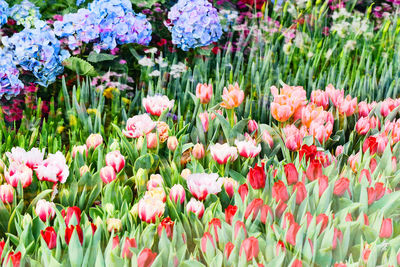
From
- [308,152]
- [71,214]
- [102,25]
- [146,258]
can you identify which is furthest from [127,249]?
[102,25]

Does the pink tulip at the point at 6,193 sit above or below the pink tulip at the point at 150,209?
below

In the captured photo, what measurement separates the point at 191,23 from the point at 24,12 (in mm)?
1066

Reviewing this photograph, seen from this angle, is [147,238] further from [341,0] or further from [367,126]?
[341,0]

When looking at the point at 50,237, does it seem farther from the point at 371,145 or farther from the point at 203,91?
the point at 371,145

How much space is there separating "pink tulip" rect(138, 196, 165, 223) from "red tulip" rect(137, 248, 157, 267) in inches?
9.5

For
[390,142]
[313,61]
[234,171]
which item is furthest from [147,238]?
[313,61]

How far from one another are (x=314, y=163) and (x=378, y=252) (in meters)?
0.48

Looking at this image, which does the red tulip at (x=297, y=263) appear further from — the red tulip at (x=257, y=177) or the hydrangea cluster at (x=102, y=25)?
the hydrangea cluster at (x=102, y=25)

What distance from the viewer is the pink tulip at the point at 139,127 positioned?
236cm

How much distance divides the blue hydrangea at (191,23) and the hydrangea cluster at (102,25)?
296 millimetres

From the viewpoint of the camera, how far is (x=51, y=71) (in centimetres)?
317

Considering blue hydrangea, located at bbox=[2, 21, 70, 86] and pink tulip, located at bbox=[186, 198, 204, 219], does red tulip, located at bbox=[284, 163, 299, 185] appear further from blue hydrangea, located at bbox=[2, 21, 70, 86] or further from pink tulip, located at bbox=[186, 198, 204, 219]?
blue hydrangea, located at bbox=[2, 21, 70, 86]

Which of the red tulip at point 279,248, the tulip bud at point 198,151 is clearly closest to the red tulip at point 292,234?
the red tulip at point 279,248

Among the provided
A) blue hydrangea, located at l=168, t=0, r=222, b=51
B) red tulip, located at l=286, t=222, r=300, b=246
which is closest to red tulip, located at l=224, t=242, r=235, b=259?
red tulip, located at l=286, t=222, r=300, b=246
